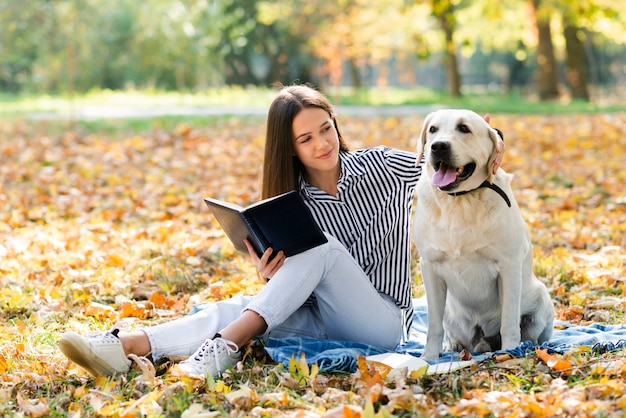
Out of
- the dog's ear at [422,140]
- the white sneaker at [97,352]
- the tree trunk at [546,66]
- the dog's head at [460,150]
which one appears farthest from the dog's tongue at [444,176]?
the tree trunk at [546,66]

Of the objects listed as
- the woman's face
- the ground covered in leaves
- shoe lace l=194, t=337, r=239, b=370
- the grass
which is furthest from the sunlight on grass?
shoe lace l=194, t=337, r=239, b=370

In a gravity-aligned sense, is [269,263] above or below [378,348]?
above

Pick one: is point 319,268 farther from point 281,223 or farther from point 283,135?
point 283,135

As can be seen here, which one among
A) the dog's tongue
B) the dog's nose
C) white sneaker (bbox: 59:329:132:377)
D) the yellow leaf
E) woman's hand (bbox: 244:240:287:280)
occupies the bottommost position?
the yellow leaf

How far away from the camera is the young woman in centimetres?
364

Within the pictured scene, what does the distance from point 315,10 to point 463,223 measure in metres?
22.3

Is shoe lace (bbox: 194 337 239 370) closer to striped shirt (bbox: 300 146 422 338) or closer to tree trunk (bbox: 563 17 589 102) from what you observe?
striped shirt (bbox: 300 146 422 338)

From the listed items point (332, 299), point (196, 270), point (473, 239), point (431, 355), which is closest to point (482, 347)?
point (431, 355)

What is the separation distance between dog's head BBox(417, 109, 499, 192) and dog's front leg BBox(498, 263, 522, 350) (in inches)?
17.5

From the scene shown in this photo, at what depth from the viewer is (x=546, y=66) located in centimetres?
2278

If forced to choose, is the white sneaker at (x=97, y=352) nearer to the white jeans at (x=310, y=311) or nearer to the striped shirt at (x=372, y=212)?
the white jeans at (x=310, y=311)

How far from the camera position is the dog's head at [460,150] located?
11.7 feet

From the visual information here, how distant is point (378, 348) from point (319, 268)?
542 mm

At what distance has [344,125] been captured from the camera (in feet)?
48.2
